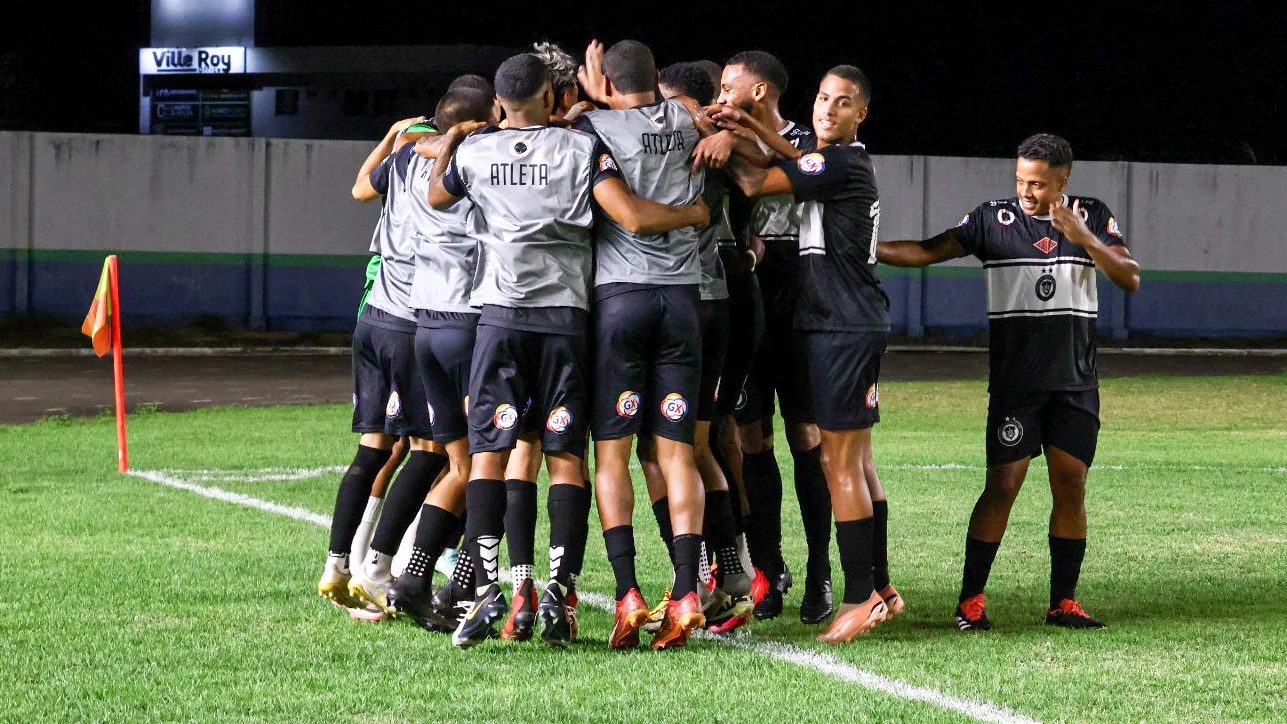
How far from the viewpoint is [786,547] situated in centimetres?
846

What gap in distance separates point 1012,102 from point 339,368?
75.2 ft

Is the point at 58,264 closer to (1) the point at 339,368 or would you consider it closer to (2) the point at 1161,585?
(1) the point at 339,368

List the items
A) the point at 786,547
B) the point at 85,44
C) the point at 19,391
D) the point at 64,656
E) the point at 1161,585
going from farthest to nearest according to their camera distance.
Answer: the point at 85,44 → the point at 19,391 → the point at 786,547 → the point at 1161,585 → the point at 64,656

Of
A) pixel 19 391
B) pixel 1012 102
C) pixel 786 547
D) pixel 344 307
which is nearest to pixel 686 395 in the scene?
pixel 786 547

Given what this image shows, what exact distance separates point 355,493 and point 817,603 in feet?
6.56

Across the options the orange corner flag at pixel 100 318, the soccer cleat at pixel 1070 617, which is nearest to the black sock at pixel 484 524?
the soccer cleat at pixel 1070 617

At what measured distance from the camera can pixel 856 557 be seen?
5.99 meters

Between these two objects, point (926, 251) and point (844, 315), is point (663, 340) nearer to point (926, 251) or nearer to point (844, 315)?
point (844, 315)

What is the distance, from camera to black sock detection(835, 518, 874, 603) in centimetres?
591

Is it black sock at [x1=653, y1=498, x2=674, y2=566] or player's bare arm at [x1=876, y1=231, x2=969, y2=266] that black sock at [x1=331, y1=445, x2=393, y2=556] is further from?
player's bare arm at [x1=876, y1=231, x2=969, y2=266]

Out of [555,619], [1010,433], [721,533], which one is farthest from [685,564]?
[1010,433]

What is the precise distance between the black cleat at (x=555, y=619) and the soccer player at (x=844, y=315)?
1.02m

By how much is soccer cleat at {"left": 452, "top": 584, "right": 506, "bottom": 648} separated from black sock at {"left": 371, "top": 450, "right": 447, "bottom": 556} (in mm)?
966

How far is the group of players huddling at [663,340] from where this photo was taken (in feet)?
18.6
